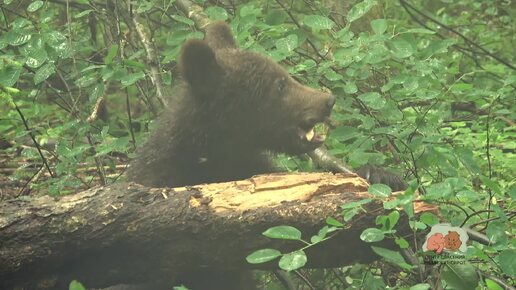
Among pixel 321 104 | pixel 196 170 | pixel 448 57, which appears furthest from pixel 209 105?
pixel 448 57

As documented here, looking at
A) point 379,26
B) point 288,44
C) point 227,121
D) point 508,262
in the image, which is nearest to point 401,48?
point 379,26

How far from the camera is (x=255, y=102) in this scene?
4.83 metres

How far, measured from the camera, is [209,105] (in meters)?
4.67

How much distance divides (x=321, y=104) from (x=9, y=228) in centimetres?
219

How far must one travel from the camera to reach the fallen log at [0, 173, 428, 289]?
318 centimetres

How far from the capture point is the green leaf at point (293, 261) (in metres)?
2.65

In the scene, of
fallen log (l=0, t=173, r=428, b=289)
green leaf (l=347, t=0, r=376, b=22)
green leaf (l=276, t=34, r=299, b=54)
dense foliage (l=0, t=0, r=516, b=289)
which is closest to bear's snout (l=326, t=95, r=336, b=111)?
dense foliage (l=0, t=0, r=516, b=289)

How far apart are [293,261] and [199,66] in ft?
6.90

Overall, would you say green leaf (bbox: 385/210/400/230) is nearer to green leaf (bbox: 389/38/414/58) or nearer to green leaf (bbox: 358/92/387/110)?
green leaf (bbox: 358/92/387/110)

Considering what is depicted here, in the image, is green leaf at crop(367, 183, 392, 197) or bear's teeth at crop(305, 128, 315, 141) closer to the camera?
green leaf at crop(367, 183, 392, 197)

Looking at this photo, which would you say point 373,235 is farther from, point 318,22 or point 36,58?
point 36,58

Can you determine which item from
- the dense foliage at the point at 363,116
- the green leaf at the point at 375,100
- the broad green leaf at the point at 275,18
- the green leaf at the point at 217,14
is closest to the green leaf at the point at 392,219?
the dense foliage at the point at 363,116

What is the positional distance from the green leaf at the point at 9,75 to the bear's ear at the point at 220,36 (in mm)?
1446

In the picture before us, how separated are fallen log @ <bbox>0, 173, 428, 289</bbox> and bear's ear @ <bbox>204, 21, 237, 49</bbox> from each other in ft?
6.18
